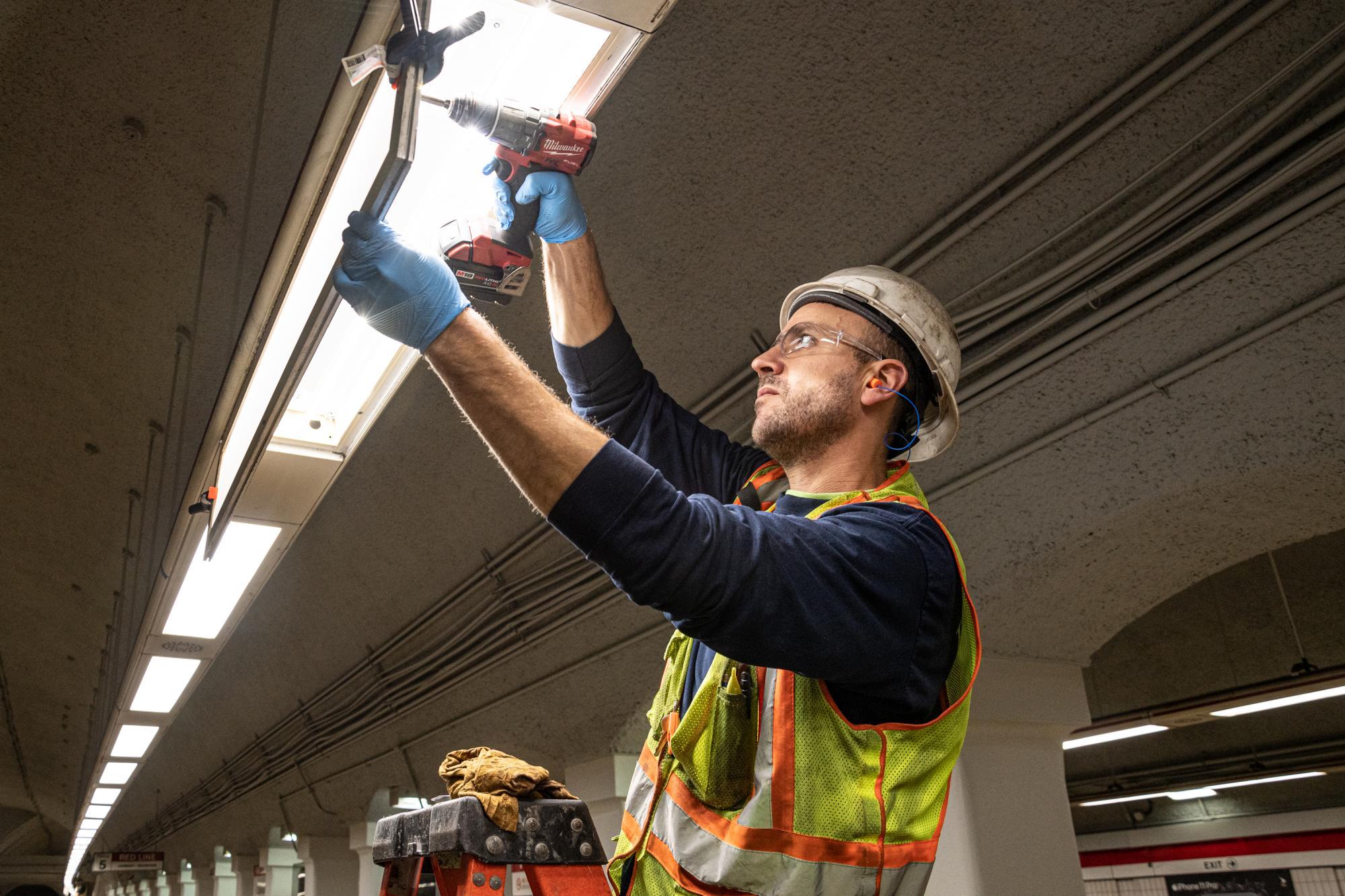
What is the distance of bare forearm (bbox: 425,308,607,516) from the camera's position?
49.7 inches

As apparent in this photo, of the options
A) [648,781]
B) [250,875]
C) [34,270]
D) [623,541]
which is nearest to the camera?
[623,541]

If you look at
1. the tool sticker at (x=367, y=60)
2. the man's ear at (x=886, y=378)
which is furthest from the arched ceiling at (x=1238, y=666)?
the tool sticker at (x=367, y=60)

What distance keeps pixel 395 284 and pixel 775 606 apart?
2.41ft

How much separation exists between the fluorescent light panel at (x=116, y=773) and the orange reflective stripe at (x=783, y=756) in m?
9.50

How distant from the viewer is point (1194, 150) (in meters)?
2.16

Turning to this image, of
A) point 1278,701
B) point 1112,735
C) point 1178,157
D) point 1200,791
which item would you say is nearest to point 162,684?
point 1178,157

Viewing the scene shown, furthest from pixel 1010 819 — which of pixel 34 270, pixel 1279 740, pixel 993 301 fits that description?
pixel 1279 740

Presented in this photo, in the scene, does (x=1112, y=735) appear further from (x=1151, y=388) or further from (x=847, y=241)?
(x=847, y=241)

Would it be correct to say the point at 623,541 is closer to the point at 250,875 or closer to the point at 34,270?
the point at 34,270

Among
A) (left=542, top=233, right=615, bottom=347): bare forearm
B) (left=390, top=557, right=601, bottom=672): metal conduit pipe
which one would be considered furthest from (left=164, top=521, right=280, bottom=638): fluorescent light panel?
(left=542, top=233, right=615, bottom=347): bare forearm

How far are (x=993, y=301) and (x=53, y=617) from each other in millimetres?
9222

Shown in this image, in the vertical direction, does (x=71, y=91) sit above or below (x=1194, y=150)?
above

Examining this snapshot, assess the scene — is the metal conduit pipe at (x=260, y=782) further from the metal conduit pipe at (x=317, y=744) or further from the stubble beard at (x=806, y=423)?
the stubble beard at (x=806, y=423)

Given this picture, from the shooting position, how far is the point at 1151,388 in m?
2.49
